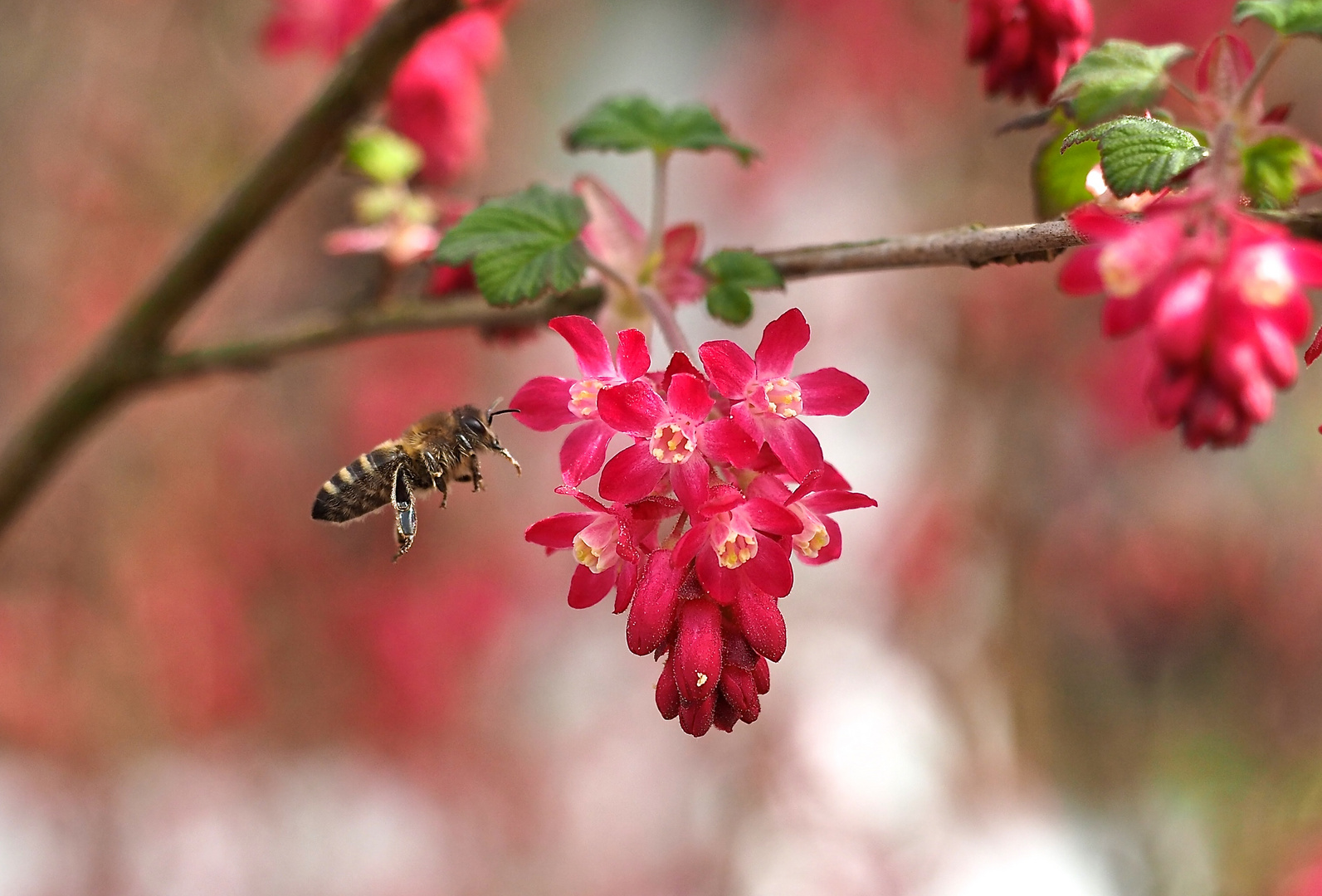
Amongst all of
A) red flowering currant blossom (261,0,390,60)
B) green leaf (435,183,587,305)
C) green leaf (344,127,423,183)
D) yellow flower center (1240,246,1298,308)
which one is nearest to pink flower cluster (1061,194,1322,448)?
yellow flower center (1240,246,1298,308)

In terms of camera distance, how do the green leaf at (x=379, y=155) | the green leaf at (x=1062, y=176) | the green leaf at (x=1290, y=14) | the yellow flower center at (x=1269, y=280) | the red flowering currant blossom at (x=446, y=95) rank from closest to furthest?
the yellow flower center at (x=1269, y=280) < the green leaf at (x=1290, y=14) < the green leaf at (x=1062, y=176) < the green leaf at (x=379, y=155) < the red flowering currant blossom at (x=446, y=95)

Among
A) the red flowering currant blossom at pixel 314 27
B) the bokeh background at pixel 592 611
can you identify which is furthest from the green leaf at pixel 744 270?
the bokeh background at pixel 592 611

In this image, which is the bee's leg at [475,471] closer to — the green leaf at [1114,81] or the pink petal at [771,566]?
the pink petal at [771,566]

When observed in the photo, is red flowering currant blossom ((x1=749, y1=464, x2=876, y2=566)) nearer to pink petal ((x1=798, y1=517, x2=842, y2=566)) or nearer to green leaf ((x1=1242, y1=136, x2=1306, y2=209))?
pink petal ((x1=798, y1=517, x2=842, y2=566))

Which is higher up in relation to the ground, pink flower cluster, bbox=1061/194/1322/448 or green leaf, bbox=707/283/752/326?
green leaf, bbox=707/283/752/326

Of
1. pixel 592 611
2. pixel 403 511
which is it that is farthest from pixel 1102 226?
pixel 592 611

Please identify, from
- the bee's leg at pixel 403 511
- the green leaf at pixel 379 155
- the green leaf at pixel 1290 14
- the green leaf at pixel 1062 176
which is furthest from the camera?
the green leaf at pixel 379 155
